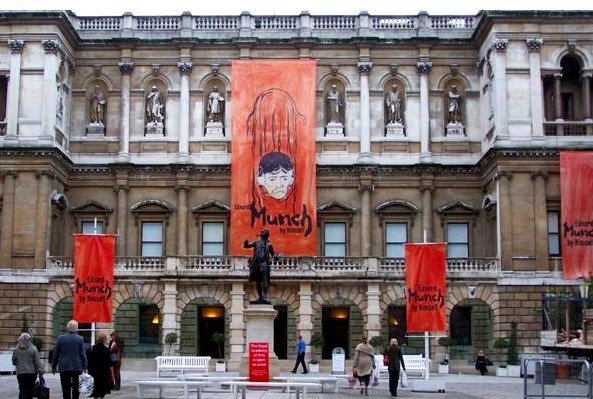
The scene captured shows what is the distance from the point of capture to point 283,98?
166 ft

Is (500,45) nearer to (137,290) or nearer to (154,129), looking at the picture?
(154,129)

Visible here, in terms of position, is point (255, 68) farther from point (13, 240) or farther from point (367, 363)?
point (367, 363)

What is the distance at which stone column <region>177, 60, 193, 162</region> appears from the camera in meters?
51.2

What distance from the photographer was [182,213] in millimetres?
50625

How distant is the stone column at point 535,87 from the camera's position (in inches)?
→ 1869

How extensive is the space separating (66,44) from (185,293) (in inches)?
560

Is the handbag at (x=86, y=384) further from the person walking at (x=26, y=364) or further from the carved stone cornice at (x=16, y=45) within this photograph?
the carved stone cornice at (x=16, y=45)

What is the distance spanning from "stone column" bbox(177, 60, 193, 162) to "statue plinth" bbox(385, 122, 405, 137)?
33.8ft

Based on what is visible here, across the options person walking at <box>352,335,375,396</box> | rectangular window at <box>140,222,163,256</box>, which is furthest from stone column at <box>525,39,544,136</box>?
person walking at <box>352,335,375,396</box>

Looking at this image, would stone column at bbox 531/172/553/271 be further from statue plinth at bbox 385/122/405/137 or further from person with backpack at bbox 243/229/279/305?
person with backpack at bbox 243/229/279/305

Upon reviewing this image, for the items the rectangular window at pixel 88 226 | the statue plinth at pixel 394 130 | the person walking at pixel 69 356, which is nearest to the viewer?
the person walking at pixel 69 356

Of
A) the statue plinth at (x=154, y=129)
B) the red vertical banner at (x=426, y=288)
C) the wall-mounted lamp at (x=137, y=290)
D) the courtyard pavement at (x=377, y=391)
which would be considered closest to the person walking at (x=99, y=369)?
the courtyard pavement at (x=377, y=391)

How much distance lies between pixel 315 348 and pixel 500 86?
15.1 meters

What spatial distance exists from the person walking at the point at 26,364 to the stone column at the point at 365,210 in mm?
30630
